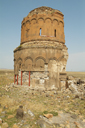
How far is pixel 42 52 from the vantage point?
8.24 meters

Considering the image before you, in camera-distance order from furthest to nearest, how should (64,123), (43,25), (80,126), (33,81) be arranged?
1. (43,25)
2. (33,81)
3. (64,123)
4. (80,126)

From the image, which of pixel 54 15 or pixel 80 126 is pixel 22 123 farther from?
pixel 54 15

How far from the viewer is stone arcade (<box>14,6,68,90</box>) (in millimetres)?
8148

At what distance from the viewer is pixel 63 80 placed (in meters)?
8.56

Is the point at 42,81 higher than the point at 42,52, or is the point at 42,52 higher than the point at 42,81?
the point at 42,52

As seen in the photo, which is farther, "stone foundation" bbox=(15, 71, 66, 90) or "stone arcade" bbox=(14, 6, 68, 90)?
"stone arcade" bbox=(14, 6, 68, 90)

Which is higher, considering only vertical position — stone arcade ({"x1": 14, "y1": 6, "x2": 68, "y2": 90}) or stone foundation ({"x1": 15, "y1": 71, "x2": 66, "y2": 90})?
stone arcade ({"x1": 14, "y1": 6, "x2": 68, "y2": 90})

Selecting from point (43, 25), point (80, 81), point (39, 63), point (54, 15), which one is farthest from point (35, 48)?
point (80, 81)

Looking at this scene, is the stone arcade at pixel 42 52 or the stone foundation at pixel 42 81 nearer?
the stone foundation at pixel 42 81

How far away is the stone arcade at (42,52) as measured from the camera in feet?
26.7

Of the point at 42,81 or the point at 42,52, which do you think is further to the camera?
the point at 42,52

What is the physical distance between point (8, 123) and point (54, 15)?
30.1 feet

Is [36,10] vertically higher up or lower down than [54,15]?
higher up

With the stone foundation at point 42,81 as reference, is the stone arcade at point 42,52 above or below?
above
